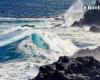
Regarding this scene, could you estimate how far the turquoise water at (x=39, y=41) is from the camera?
5434cm

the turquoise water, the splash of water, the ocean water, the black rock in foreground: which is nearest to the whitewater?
the turquoise water

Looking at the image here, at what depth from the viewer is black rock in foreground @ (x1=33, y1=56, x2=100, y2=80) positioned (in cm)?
3578

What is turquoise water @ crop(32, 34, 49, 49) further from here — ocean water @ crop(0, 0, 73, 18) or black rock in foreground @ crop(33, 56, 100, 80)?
ocean water @ crop(0, 0, 73, 18)

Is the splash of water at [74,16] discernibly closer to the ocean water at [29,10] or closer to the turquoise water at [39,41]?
the ocean water at [29,10]

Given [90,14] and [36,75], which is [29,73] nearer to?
[36,75]

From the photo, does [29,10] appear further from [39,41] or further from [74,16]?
[39,41]

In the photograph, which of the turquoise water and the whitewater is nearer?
the whitewater

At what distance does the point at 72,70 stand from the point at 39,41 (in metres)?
19.8

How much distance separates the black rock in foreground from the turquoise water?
1507 cm

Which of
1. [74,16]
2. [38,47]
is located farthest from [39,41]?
[74,16]

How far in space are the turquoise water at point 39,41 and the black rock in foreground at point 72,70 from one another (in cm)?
1507

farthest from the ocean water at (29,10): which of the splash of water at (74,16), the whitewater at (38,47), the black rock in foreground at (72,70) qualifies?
the black rock in foreground at (72,70)

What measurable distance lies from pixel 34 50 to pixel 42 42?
16.5 feet

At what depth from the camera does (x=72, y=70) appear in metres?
37.2
